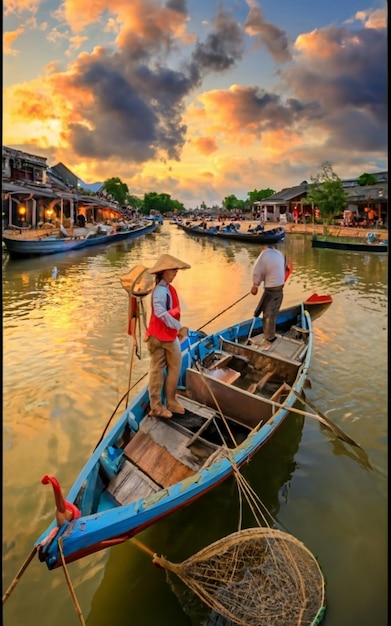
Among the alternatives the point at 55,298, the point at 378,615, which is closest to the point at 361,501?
the point at 378,615

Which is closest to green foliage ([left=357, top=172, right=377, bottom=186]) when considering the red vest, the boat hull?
the boat hull

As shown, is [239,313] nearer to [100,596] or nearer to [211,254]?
[100,596]

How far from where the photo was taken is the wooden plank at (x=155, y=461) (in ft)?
12.1

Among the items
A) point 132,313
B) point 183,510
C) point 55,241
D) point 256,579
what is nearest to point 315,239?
point 55,241

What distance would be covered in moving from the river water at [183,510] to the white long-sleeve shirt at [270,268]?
1949 millimetres

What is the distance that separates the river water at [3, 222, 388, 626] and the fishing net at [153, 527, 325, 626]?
307 millimetres

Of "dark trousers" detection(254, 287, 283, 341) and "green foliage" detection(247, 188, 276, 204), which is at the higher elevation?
"green foliage" detection(247, 188, 276, 204)

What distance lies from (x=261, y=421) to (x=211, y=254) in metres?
23.2

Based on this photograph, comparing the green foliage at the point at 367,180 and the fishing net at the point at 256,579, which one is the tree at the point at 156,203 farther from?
the fishing net at the point at 256,579

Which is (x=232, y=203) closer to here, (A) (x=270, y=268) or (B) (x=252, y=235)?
(B) (x=252, y=235)

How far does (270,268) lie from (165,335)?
10.7ft

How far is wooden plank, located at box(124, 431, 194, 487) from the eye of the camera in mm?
3703

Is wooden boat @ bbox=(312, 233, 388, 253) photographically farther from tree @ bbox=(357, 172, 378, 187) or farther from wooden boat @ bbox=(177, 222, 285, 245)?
tree @ bbox=(357, 172, 378, 187)

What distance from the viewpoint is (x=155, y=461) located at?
3855mm
